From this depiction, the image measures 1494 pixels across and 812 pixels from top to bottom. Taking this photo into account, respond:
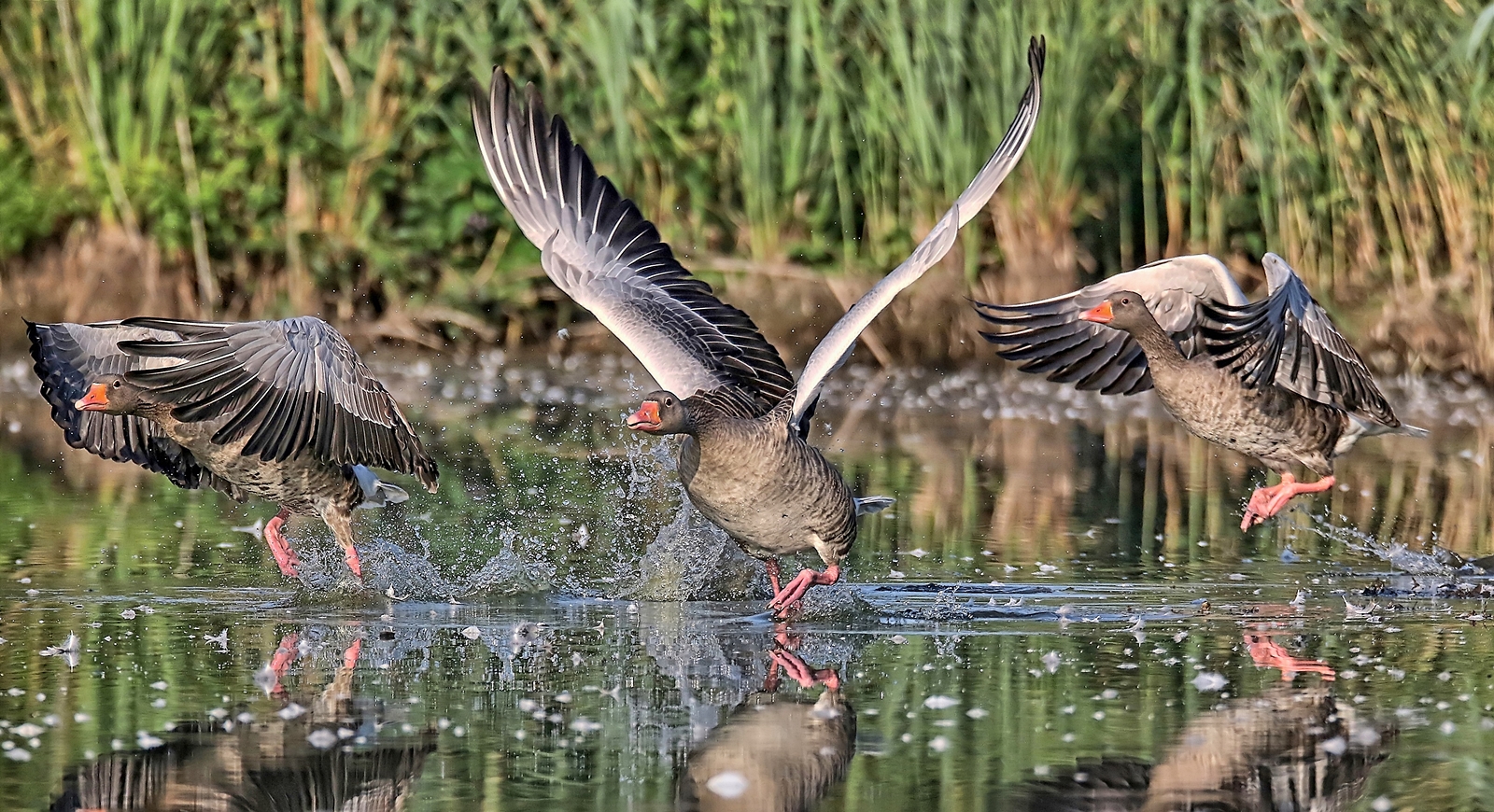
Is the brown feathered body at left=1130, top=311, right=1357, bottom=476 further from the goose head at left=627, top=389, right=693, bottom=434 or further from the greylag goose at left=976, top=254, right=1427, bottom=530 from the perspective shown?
the goose head at left=627, top=389, right=693, bottom=434

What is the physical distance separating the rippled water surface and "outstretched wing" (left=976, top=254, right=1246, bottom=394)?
0.71 metres

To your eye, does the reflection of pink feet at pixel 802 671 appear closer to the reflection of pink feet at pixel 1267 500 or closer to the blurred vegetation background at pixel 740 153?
the reflection of pink feet at pixel 1267 500

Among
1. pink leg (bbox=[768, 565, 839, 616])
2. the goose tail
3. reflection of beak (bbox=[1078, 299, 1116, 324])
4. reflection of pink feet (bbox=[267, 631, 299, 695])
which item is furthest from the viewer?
reflection of beak (bbox=[1078, 299, 1116, 324])

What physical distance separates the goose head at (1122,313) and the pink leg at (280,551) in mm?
3480

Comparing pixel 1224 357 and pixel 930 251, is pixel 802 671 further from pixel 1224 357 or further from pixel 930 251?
pixel 1224 357

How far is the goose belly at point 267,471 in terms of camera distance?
816 cm

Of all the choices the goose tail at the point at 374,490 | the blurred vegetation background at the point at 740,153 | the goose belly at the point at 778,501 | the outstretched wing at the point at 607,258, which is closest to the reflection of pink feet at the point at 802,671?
the goose belly at the point at 778,501

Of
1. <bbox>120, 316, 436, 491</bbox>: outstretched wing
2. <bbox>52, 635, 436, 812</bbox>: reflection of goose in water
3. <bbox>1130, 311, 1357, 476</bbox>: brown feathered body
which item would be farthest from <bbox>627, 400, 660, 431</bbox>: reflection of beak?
<bbox>1130, 311, 1357, 476</bbox>: brown feathered body

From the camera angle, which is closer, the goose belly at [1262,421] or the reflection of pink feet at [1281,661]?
the reflection of pink feet at [1281,661]

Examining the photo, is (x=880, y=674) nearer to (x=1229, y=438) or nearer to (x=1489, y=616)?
(x=1489, y=616)

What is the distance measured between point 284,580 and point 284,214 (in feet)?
26.3

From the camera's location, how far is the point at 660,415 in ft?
24.8

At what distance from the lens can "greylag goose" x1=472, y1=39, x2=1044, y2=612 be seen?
775cm

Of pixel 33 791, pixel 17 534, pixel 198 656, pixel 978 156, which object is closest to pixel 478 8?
pixel 978 156
